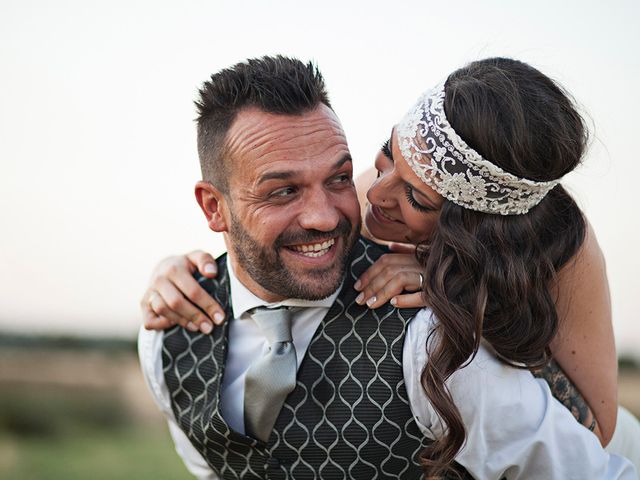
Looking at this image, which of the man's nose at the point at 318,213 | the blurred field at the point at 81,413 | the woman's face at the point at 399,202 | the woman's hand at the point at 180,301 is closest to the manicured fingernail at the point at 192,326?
the woman's hand at the point at 180,301

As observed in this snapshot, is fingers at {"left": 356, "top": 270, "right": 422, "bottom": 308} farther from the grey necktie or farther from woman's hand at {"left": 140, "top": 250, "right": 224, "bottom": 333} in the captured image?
woman's hand at {"left": 140, "top": 250, "right": 224, "bottom": 333}

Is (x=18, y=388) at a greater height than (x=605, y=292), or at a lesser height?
lesser

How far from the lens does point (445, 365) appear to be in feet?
7.80

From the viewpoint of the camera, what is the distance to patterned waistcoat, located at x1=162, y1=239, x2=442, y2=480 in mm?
2602

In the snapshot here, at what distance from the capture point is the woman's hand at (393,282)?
104 inches

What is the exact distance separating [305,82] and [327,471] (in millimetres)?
1321

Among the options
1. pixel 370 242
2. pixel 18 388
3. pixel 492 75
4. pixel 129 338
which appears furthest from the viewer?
pixel 129 338

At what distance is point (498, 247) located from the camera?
8.46 ft

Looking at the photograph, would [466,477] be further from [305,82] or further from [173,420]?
[305,82]

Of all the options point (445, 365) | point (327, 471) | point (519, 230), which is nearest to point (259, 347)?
point (327, 471)

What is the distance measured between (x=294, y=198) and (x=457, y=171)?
1.76 feet

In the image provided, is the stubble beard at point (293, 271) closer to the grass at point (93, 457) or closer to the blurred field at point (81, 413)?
the grass at point (93, 457)

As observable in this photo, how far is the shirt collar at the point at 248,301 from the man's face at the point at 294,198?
7 centimetres

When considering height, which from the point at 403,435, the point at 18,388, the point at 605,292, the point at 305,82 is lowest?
the point at 18,388
